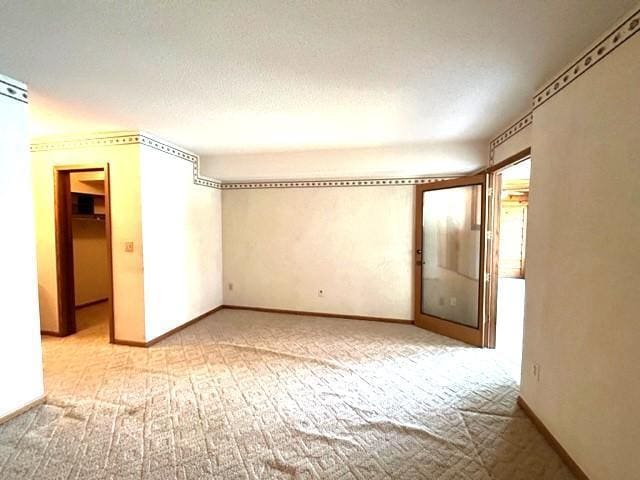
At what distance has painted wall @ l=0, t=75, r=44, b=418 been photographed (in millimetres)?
2064

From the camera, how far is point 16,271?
84.5 inches

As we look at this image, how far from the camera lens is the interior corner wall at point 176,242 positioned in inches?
132

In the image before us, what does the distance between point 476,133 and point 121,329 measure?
4475 millimetres

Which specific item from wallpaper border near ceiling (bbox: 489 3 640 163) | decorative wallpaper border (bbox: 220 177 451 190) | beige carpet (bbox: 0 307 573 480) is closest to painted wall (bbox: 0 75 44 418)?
beige carpet (bbox: 0 307 573 480)

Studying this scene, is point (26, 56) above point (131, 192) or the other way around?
above

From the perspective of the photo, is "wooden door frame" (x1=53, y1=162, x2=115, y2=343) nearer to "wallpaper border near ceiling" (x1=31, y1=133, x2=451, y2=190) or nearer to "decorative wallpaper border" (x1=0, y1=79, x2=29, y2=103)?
"wallpaper border near ceiling" (x1=31, y1=133, x2=451, y2=190)

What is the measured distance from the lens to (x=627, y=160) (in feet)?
4.56

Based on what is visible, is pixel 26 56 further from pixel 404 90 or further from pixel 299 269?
pixel 299 269

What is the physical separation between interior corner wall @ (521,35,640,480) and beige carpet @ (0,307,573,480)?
0.41 meters

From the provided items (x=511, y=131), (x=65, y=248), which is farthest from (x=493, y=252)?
(x=65, y=248)

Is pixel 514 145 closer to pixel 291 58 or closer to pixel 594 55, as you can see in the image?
pixel 594 55

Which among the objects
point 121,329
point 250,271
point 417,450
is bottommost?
point 417,450

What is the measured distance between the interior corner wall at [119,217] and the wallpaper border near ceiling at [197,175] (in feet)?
0.17

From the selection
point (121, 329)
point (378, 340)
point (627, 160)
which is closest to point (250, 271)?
point (121, 329)
